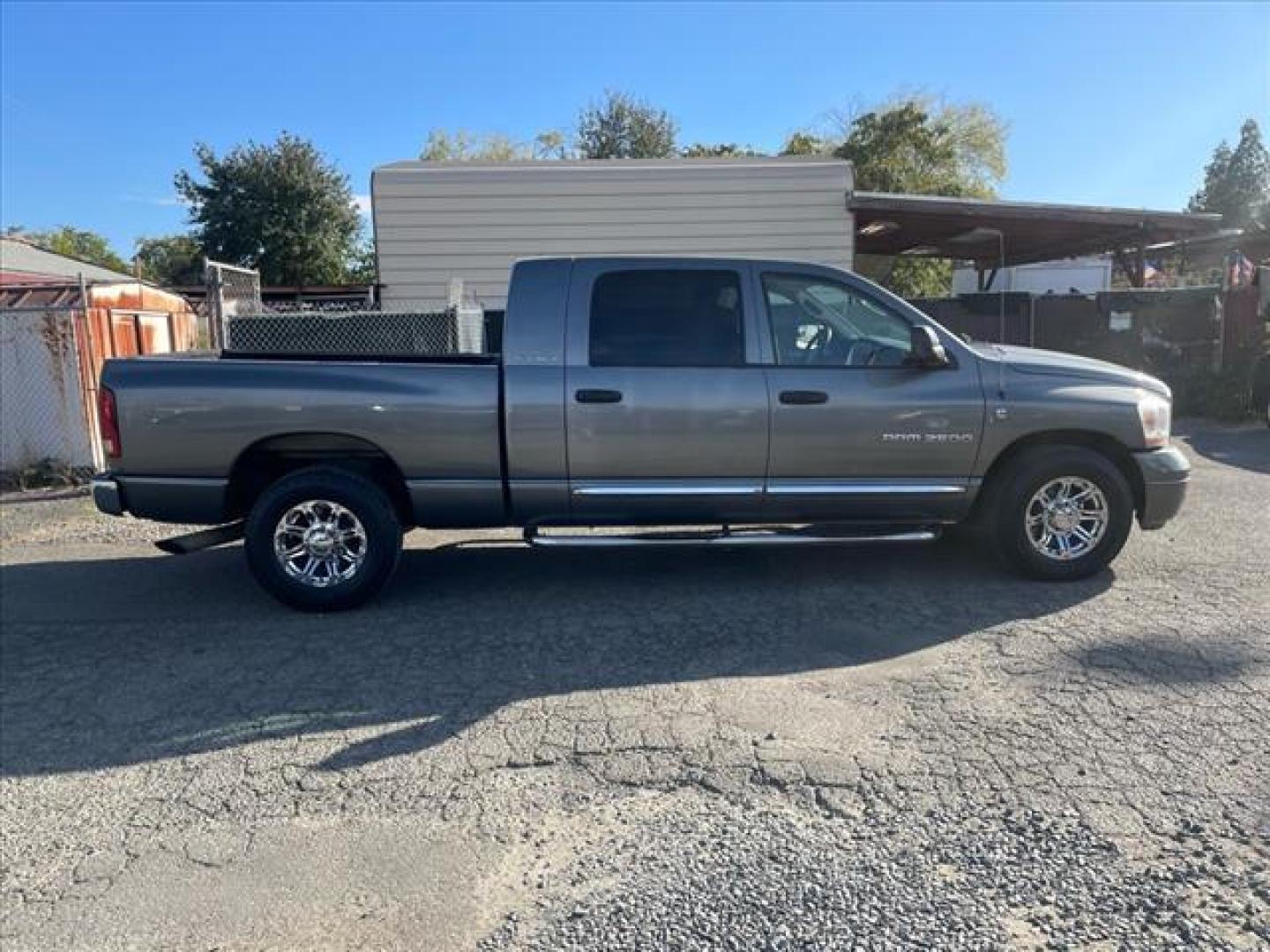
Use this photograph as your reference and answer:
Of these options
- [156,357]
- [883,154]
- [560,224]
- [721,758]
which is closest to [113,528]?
[156,357]

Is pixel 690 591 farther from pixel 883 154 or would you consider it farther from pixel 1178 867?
pixel 883 154

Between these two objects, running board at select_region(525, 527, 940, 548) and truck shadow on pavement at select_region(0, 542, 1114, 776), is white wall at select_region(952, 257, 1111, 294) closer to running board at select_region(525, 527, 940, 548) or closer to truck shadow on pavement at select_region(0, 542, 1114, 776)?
truck shadow on pavement at select_region(0, 542, 1114, 776)

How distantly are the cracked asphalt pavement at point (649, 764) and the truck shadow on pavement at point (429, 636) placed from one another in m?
0.02

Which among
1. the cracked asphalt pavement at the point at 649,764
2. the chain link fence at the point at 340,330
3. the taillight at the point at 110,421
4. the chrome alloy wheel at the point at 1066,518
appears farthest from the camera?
the chain link fence at the point at 340,330

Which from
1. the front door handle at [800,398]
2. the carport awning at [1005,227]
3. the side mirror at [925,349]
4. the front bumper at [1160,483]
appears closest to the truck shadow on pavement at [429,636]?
the front bumper at [1160,483]

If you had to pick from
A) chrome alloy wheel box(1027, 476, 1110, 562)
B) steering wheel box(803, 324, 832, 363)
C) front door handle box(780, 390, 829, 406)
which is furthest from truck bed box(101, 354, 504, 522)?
chrome alloy wheel box(1027, 476, 1110, 562)

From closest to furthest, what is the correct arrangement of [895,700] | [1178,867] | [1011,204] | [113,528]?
[1178,867]
[895,700]
[113,528]
[1011,204]

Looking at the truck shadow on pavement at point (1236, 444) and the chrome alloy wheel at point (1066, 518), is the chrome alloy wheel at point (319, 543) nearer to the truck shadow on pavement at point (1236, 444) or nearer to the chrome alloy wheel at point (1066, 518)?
the chrome alloy wheel at point (1066, 518)

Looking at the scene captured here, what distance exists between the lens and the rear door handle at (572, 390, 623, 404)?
535 cm

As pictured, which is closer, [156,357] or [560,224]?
[156,357]

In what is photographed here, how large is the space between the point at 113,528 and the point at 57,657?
11.3 feet

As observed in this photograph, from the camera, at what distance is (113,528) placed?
312 inches

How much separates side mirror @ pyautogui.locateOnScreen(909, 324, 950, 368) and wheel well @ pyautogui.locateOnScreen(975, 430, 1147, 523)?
70 cm

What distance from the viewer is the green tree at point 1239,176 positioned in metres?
77.9
